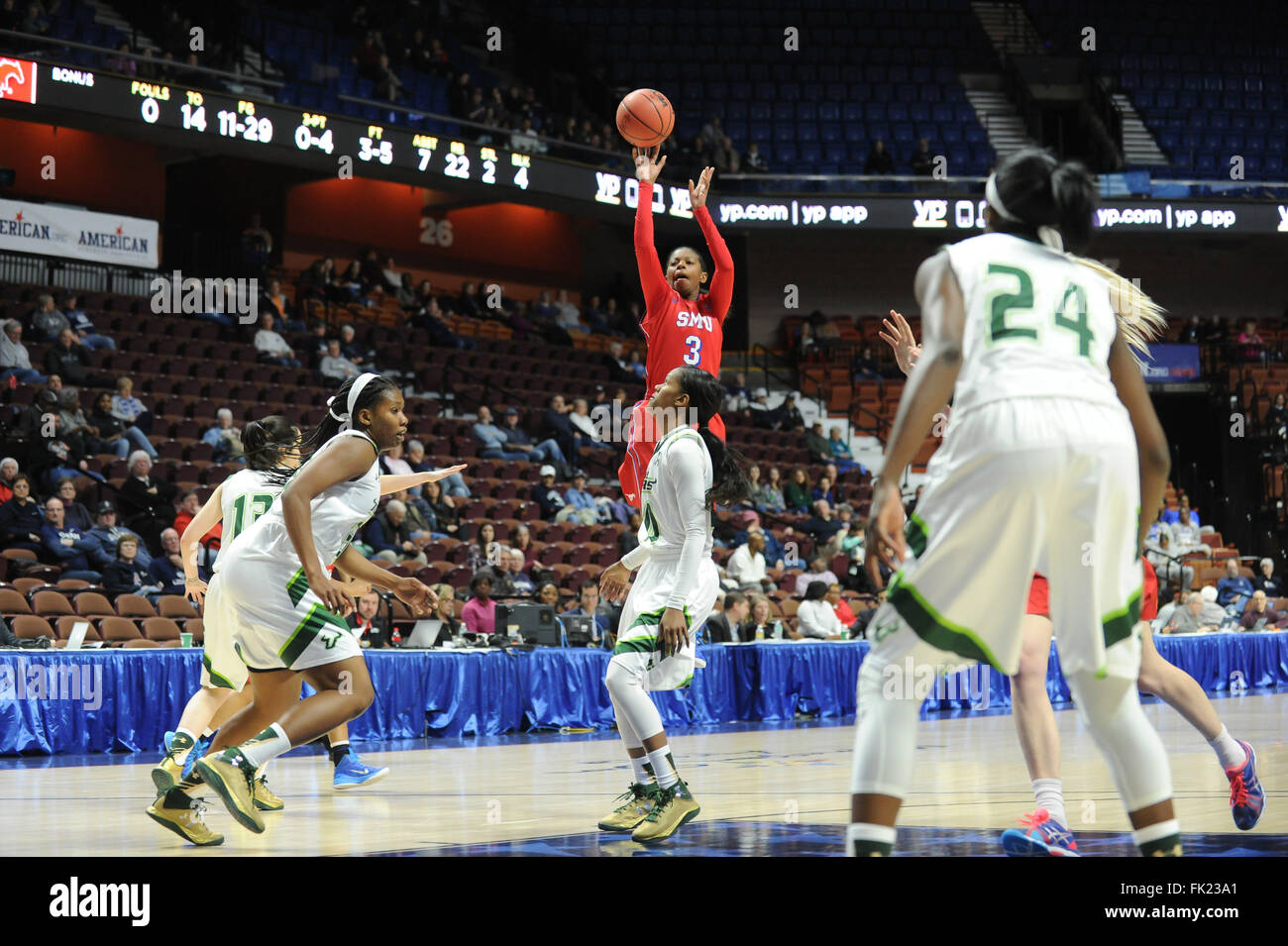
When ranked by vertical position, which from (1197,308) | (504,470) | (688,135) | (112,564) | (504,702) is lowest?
(504,702)

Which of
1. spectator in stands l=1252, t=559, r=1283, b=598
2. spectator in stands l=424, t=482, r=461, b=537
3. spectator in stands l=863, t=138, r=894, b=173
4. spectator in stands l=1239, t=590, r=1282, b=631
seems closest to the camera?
spectator in stands l=424, t=482, r=461, b=537

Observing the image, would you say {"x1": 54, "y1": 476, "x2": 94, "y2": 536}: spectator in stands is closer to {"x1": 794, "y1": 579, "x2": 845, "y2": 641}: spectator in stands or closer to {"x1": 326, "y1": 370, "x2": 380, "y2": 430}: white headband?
{"x1": 794, "y1": 579, "x2": 845, "y2": 641}: spectator in stands

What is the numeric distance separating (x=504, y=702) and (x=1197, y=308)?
19726 mm

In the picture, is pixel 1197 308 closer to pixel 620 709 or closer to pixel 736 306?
pixel 736 306

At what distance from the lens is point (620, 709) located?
500 cm

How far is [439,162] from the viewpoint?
1830 centimetres

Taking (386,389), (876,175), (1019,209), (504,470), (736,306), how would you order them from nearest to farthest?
(1019,209) < (386,389) < (504,470) < (876,175) < (736,306)

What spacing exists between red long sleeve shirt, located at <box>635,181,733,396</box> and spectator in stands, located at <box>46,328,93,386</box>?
928 centimetres

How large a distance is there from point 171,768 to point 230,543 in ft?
3.50

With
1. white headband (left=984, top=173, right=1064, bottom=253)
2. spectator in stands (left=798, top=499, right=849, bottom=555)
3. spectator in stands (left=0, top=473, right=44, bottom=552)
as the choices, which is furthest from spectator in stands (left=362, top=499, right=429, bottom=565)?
white headband (left=984, top=173, right=1064, bottom=253)

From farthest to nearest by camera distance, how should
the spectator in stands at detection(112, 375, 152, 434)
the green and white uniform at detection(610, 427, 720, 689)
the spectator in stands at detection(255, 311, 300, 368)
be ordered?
the spectator in stands at detection(255, 311, 300, 368) → the spectator in stands at detection(112, 375, 152, 434) → the green and white uniform at detection(610, 427, 720, 689)

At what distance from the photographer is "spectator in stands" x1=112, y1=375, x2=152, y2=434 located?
1358 cm

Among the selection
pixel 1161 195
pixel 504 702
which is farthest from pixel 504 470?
pixel 1161 195

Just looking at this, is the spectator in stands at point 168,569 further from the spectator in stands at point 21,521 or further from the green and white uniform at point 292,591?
the green and white uniform at point 292,591
